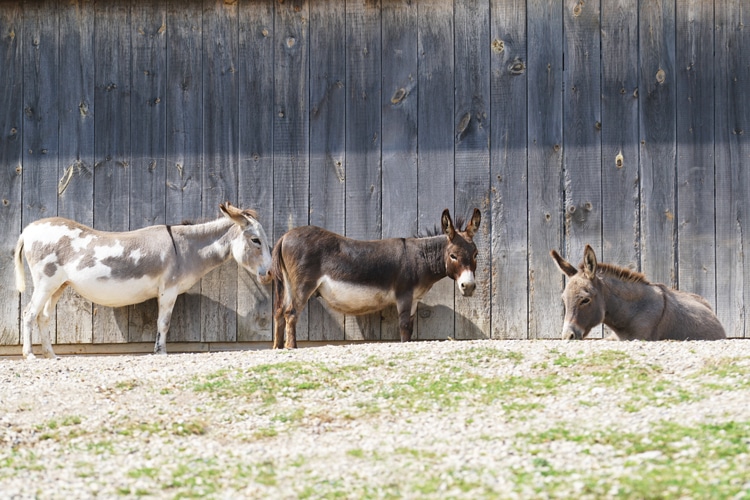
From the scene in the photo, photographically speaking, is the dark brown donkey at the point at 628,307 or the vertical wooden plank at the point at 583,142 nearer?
the dark brown donkey at the point at 628,307

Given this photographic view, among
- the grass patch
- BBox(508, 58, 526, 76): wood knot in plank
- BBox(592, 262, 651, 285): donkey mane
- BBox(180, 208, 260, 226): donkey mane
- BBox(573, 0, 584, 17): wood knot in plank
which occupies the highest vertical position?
BBox(573, 0, 584, 17): wood knot in plank

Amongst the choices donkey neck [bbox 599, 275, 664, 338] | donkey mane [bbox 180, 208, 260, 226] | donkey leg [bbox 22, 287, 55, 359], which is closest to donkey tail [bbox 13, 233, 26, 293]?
donkey leg [bbox 22, 287, 55, 359]

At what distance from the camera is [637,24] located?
A: 9.80 m

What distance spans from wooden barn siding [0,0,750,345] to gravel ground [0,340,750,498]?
2115 millimetres

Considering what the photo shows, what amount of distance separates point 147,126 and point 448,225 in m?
3.39

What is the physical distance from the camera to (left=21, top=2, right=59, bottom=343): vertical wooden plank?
10.1 m

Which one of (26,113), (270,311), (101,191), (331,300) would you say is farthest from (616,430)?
(26,113)

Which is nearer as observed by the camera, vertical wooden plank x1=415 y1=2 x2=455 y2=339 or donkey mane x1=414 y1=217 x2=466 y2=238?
donkey mane x1=414 y1=217 x2=466 y2=238

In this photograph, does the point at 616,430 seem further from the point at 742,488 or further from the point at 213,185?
the point at 213,185

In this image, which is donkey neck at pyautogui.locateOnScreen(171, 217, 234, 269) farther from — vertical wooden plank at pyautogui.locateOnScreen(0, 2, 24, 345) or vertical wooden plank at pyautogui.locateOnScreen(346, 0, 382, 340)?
vertical wooden plank at pyautogui.locateOnScreen(0, 2, 24, 345)

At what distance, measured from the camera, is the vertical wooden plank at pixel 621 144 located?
9.73 meters

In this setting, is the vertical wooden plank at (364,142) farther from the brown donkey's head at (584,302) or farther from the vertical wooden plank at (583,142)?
the brown donkey's head at (584,302)

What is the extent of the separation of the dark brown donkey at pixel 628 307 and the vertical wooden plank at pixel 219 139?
3448 millimetres

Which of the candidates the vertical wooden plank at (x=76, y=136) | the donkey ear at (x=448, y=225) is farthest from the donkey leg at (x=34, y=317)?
the donkey ear at (x=448, y=225)
